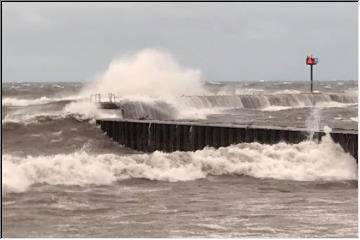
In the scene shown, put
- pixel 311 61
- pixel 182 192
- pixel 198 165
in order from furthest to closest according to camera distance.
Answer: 1. pixel 311 61
2. pixel 198 165
3. pixel 182 192

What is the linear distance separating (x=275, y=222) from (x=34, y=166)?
6788mm

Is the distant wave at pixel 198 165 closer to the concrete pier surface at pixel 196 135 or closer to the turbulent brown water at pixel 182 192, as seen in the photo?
the turbulent brown water at pixel 182 192

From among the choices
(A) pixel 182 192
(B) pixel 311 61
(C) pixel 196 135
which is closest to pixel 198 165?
(A) pixel 182 192

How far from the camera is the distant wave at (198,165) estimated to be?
14070 millimetres

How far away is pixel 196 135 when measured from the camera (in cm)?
1858

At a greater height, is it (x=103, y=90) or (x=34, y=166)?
(x=103, y=90)

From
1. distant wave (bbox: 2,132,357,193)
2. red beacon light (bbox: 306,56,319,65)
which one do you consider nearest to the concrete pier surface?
distant wave (bbox: 2,132,357,193)

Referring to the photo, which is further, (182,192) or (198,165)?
(198,165)

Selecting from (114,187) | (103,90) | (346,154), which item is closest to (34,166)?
(114,187)

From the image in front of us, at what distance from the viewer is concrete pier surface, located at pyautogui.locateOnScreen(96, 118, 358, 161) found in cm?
1641

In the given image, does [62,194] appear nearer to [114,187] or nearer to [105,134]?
[114,187]

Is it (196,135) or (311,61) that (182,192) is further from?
(311,61)

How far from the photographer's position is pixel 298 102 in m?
49.6

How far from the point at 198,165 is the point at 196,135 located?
333cm
